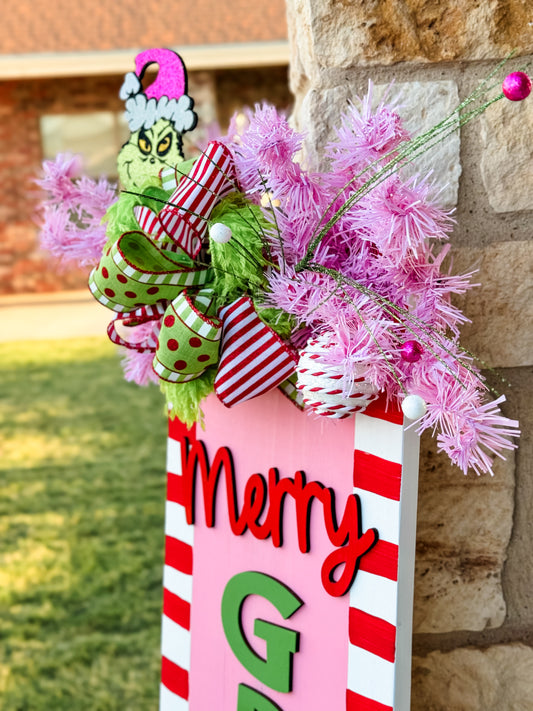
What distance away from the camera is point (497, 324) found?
1.00 metres

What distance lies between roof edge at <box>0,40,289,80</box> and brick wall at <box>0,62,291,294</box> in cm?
27

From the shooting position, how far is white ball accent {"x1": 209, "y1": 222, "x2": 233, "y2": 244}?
0.83 metres

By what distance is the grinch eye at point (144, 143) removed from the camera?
1073 mm

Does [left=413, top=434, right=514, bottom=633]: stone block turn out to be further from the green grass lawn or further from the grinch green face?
the green grass lawn

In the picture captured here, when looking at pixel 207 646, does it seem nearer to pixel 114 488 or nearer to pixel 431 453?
pixel 431 453

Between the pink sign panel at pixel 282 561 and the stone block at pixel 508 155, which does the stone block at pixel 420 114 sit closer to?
the stone block at pixel 508 155

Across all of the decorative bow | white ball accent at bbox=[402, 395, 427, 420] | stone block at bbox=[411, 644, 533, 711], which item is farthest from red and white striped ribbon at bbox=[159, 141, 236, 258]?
stone block at bbox=[411, 644, 533, 711]

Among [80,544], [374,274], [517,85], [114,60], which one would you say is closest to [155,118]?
[374,274]

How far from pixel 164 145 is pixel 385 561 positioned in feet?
2.01

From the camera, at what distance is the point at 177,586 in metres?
1.20

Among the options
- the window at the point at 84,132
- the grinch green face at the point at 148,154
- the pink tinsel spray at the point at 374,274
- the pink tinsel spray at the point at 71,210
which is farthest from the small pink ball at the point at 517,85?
the window at the point at 84,132

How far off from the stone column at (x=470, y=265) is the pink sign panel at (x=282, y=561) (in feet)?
0.63

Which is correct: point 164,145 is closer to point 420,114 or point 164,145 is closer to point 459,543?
point 420,114

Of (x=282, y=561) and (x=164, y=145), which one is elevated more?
(x=164, y=145)
